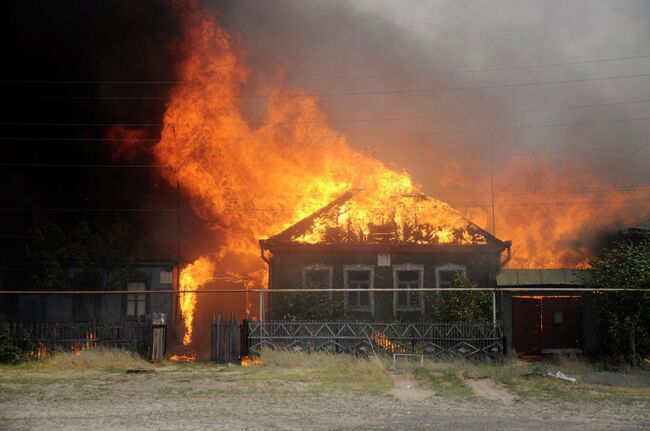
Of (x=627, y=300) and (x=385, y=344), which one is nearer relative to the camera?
(x=627, y=300)

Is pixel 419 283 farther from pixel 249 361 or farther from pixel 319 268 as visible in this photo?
pixel 249 361

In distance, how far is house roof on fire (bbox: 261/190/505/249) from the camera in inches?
1115

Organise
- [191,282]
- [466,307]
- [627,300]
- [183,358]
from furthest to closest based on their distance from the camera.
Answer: [191,282] → [183,358] → [466,307] → [627,300]

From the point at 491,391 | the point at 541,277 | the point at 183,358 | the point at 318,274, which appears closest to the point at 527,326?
the point at 541,277

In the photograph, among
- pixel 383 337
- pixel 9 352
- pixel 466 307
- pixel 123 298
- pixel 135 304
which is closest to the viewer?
pixel 9 352

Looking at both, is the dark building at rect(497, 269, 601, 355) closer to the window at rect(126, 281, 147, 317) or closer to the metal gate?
the metal gate

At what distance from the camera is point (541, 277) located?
2711cm

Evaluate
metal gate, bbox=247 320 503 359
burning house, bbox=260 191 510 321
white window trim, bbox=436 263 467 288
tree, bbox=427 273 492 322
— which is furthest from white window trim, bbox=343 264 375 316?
metal gate, bbox=247 320 503 359

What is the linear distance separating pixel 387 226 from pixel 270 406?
51.3ft

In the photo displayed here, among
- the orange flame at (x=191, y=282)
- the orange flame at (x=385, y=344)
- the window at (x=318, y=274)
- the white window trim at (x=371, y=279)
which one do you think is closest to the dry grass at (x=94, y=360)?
the orange flame at (x=385, y=344)

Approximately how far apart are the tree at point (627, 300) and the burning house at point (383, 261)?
5961 millimetres

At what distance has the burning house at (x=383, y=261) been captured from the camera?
91.8ft

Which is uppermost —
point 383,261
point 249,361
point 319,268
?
point 383,261

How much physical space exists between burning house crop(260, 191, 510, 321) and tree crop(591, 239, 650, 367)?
235 inches
